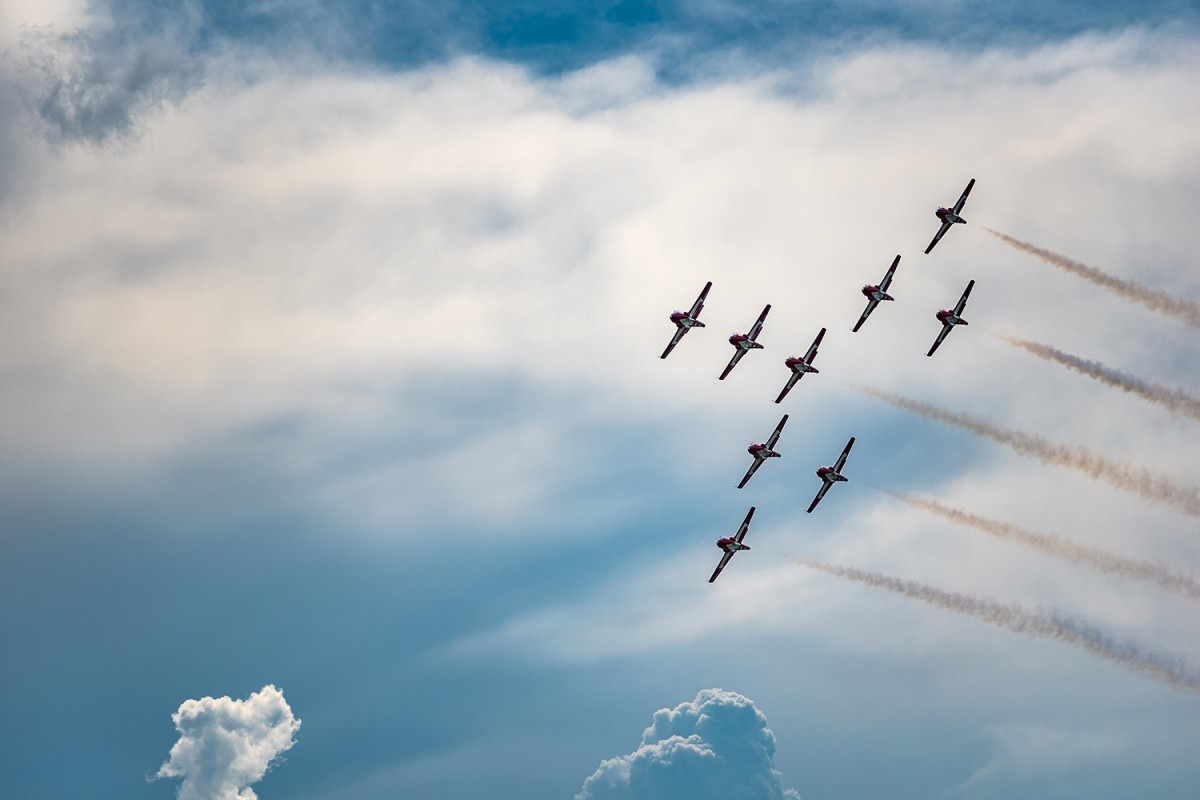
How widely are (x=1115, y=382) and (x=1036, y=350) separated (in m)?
9.81

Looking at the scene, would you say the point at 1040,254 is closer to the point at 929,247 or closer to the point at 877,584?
the point at 929,247

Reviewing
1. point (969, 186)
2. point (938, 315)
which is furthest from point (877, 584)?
point (969, 186)

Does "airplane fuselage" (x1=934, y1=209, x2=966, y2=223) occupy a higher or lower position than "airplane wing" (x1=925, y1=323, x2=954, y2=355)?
higher

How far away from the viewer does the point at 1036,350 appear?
182625 mm

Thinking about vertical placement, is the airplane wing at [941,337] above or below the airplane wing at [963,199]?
below

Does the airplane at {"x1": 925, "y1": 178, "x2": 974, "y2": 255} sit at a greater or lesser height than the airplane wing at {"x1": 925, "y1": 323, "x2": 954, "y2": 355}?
greater

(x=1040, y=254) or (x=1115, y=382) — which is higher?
(x=1040, y=254)

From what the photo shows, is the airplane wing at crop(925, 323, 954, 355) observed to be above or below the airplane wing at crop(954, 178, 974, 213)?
below

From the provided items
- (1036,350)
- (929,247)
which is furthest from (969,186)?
(1036,350)

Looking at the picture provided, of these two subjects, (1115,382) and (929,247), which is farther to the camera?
(929,247)

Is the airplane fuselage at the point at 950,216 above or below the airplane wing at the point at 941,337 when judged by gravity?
above

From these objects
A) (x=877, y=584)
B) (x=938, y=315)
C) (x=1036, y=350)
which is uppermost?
(x=938, y=315)

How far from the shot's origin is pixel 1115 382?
18000 centimetres

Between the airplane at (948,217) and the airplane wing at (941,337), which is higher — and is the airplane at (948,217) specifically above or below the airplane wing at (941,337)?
above
